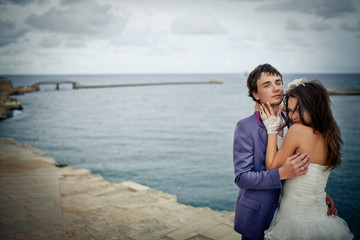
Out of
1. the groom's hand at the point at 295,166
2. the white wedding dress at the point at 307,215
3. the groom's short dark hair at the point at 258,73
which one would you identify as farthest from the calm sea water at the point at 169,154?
the groom's hand at the point at 295,166

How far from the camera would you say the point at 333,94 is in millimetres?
55250

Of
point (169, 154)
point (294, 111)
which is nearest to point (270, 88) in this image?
point (294, 111)

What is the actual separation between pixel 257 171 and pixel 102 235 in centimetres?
271

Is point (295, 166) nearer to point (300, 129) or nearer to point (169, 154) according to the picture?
point (300, 129)

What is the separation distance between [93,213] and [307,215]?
368cm

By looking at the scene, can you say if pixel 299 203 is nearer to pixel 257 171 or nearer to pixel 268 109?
pixel 257 171

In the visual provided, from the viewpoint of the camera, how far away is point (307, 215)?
2.17 meters

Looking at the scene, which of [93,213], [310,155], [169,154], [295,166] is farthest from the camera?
[169,154]

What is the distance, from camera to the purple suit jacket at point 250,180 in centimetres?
219

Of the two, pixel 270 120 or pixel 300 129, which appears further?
pixel 270 120

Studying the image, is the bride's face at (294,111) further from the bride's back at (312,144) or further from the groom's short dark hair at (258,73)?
the groom's short dark hair at (258,73)

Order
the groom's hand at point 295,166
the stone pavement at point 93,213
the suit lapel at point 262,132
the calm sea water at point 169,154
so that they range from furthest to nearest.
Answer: the calm sea water at point 169,154 < the stone pavement at point 93,213 < the suit lapel at point 262,132 < the groom's hand at point 295,166

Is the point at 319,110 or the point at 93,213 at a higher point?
the point at 319,110

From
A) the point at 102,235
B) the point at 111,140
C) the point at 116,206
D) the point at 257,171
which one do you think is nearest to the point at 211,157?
the point at 111,140
